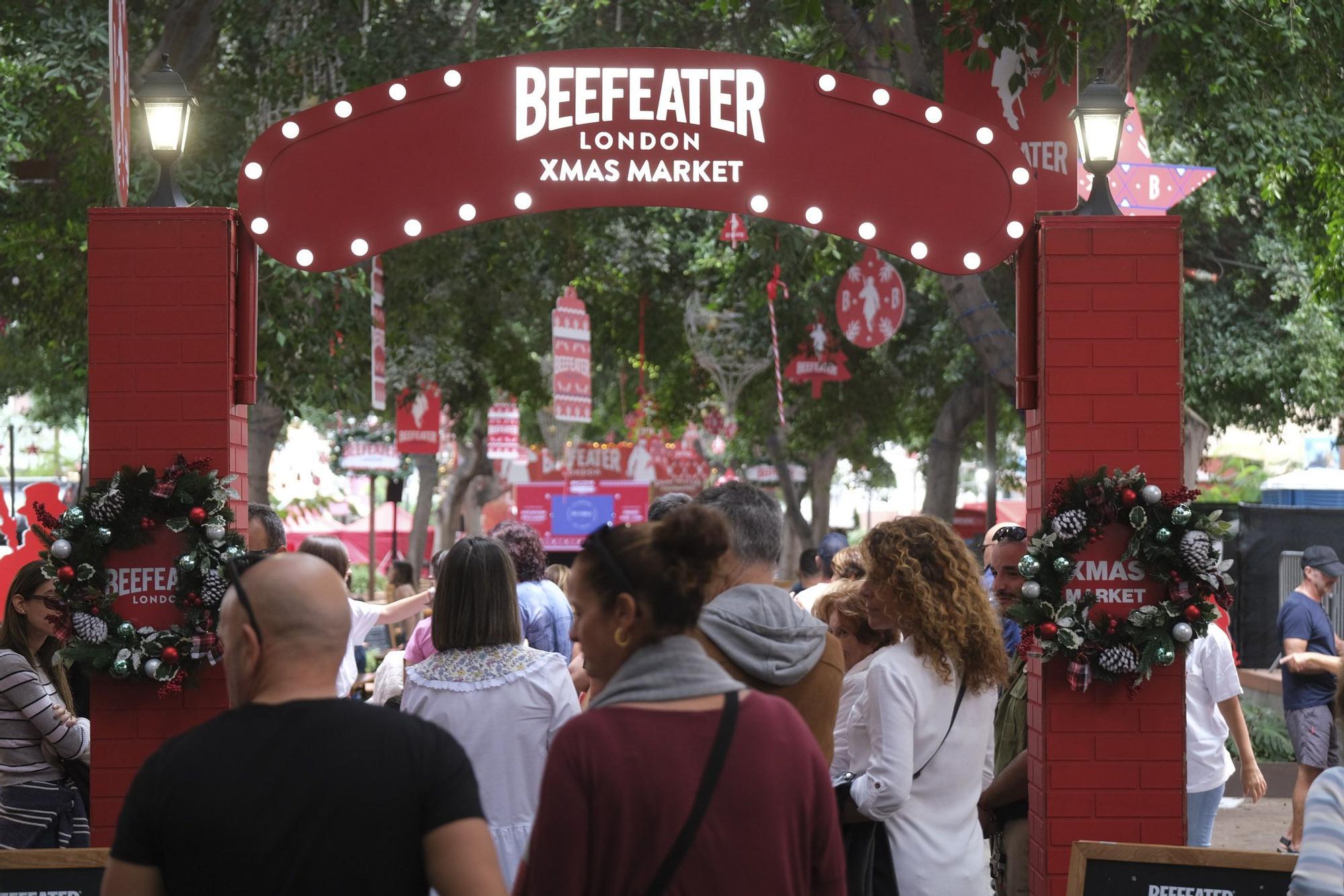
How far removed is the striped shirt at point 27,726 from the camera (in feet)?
17.7

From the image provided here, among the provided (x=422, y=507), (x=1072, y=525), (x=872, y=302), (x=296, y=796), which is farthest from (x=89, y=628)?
(x=422, y=507)

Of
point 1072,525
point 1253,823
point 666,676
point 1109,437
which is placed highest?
point 1109,437

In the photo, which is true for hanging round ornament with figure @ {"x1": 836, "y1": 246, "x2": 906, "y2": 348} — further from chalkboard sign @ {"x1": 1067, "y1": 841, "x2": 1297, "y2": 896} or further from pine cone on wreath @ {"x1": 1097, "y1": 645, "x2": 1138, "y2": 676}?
chalkboard sign @ {"x1": 1067, "y1": 841, "x2": 1297, "y2": 896}

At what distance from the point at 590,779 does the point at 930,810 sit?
2.06 metres

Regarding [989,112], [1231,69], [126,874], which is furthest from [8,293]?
[126,874]

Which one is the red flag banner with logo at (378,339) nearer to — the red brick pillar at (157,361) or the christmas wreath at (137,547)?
the red brick pillar at (157,361)

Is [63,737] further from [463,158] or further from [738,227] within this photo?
[738,227]

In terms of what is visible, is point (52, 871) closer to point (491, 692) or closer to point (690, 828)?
point (491, 692)

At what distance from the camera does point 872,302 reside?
1518 centimetres

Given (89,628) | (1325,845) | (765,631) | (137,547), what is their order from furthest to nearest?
(137,547), (89,628), (765,631), (1325,845)

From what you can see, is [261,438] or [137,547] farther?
[261,438]

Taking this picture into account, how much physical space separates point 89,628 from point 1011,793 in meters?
3.72

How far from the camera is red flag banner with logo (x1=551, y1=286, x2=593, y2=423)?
18.8 metres

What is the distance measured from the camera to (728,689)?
2.76 meters
